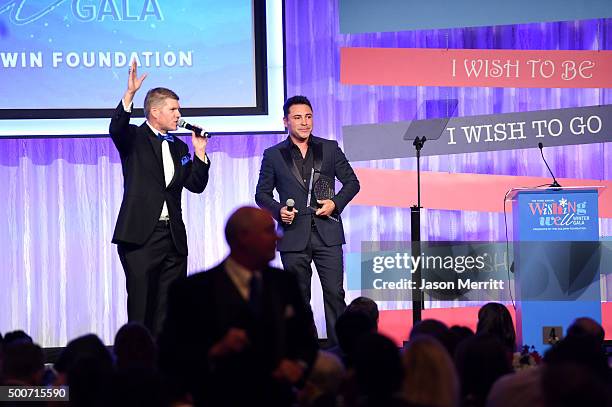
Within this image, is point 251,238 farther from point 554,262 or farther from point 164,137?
point 554,262

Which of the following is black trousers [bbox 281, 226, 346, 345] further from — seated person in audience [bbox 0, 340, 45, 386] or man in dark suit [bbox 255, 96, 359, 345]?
seated person in audience [bbox 0, 340, 45, 386]

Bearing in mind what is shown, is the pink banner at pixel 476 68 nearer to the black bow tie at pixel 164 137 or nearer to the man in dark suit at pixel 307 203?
the man in dark suit at pixel 307 203

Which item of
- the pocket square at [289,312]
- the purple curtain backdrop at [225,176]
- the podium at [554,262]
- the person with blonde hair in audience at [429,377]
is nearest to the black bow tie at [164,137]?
the purple curtain backdrop at [225,176]

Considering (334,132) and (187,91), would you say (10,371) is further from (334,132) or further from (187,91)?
(334,132)

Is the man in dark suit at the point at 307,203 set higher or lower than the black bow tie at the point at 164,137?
lower

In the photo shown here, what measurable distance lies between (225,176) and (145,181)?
227 cm

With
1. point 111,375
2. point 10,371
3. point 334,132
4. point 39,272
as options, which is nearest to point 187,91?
point 334,132

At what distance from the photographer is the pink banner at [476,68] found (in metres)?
7.62

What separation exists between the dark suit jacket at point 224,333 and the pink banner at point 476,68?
4922mm

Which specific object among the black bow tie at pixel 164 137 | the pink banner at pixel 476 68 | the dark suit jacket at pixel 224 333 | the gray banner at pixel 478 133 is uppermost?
the pink banner at pixel 476 68

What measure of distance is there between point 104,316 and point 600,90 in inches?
173

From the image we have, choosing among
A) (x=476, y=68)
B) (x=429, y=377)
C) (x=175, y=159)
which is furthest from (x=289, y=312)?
(x=476, y=68)

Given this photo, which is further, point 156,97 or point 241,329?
point 156,97

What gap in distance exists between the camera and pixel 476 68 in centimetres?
767
